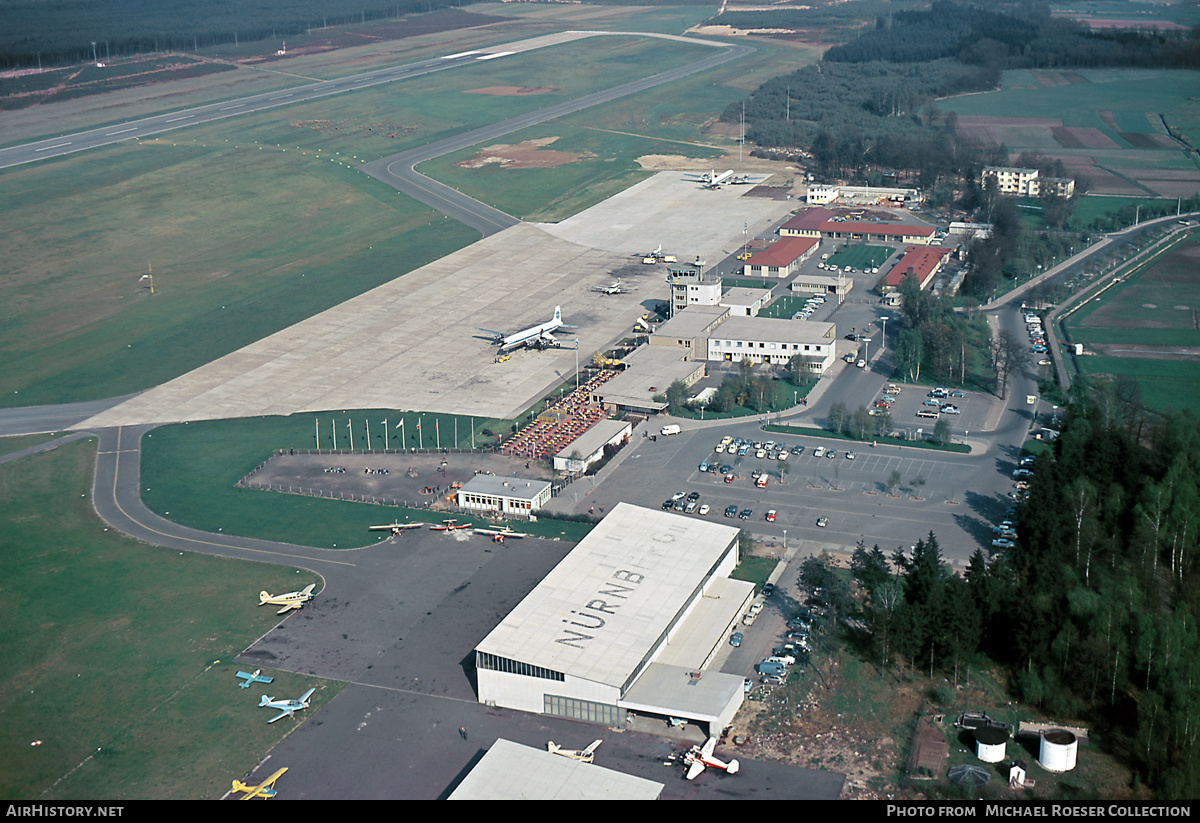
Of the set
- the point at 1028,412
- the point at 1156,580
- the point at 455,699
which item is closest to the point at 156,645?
the point at 455,699

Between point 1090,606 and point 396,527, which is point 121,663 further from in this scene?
point 1090,606

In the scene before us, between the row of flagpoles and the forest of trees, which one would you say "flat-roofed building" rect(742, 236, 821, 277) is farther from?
the forest of trees

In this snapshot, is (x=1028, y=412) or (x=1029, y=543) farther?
(x=1028, y=412)

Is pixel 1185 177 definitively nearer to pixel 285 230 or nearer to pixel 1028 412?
pixel 1028 412

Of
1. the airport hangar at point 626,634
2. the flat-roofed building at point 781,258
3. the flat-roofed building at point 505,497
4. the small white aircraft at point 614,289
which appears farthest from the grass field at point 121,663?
the flat-roofed building at point 781,258

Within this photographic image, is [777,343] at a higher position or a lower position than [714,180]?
lower

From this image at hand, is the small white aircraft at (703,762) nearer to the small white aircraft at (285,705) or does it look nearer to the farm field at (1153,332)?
the small white aircraft at (285,705)

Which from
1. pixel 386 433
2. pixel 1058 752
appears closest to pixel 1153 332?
pixel 1058 752
